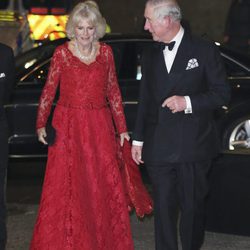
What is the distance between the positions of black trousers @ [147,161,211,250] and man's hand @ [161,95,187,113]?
16.5 inches

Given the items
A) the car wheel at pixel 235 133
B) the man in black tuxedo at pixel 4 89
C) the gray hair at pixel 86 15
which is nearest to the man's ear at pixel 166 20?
the gray hair at pixel 86 15

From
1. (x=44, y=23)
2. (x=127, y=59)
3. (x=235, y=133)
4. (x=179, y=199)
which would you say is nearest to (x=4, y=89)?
(x=179, y=199)

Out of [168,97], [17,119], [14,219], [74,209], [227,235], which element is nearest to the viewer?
[168,97]

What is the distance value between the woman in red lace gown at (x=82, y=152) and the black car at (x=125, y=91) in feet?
10.6

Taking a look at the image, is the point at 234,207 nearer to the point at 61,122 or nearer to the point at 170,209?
the point at 170,209

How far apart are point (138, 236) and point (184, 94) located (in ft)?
6.83

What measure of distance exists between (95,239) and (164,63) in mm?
1476

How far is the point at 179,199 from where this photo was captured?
19.9 ft

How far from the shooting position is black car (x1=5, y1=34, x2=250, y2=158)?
32.3ft

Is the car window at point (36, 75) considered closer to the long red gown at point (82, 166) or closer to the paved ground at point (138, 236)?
the paved ground at point (138, 236)

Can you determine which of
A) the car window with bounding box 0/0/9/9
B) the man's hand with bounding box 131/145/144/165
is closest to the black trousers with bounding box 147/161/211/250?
the man's hand with bounding box 131/145/144/165

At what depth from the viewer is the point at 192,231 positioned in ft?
19.8

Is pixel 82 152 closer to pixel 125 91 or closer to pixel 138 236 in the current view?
pixel 138 236

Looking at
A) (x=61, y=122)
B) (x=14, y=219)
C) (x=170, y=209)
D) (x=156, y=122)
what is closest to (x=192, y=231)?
(x=170, y=209)
